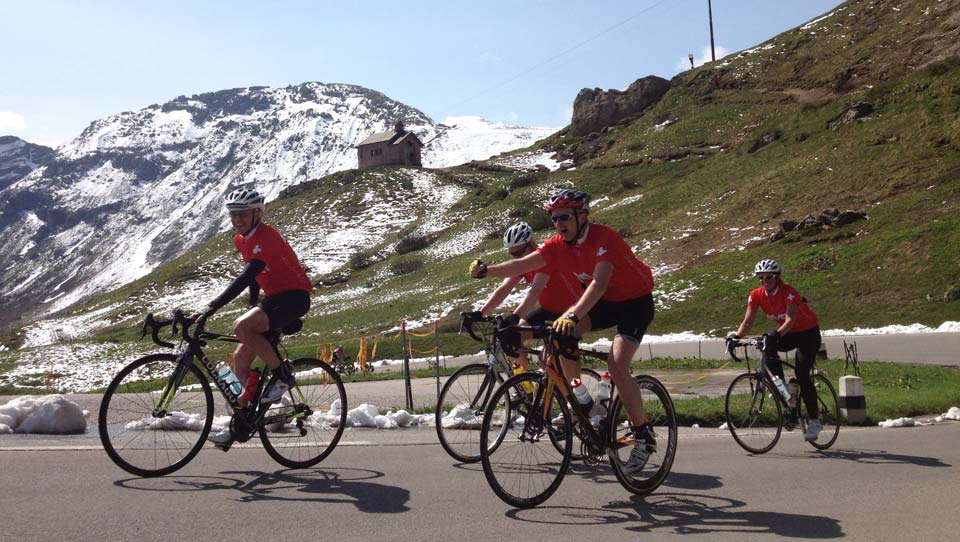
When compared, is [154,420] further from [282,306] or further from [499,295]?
[499,295]

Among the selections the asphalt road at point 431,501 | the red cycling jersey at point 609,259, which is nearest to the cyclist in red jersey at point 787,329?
the asphalt road at point 431,501

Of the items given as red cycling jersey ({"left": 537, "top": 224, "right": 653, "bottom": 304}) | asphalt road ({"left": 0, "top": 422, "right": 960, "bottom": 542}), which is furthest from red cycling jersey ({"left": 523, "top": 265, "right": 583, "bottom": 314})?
asphalt road ({"left": 0, "top": 422, "right": 960, "bottom": 542})

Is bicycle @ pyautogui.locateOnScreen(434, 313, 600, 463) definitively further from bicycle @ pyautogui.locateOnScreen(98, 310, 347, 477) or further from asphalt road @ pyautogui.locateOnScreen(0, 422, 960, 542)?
bicycle @ pyautogui.locateOnScreen(98, 310, 347, 477)

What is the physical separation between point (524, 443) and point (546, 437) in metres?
0.18

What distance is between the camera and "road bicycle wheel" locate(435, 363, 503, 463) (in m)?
7.99

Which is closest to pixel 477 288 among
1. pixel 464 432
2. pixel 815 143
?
pixel 815 143

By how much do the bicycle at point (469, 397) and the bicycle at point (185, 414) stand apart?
43.0 inches

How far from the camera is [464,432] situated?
802 cm

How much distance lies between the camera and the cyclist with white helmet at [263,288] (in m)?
7.31

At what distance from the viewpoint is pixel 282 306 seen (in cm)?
746

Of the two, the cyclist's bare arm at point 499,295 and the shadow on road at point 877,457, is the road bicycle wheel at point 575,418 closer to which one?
the cyclist's bare arm at point 499,295

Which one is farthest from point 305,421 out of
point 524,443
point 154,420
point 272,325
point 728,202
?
point 728,202

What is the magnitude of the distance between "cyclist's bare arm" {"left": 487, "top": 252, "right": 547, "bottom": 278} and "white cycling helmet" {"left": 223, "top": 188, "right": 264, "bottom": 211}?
2.16 meters

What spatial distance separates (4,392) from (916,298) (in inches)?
1296
